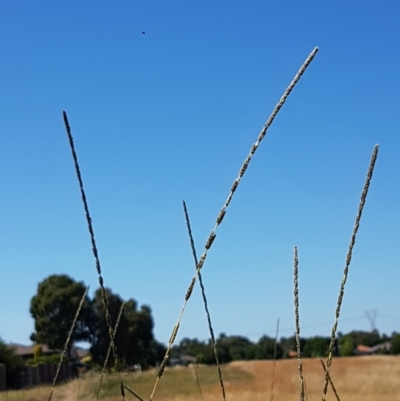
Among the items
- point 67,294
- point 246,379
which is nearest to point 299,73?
point 246,379

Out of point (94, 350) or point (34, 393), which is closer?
point (34, 393)

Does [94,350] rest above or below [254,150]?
above

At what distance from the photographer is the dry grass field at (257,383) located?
1955 centimetres

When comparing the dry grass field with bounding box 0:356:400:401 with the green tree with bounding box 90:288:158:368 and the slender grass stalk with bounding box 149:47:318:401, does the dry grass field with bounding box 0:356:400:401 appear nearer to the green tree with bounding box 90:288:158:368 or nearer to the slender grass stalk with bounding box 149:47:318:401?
the slender grass stalk with bounding box 149:47:318:401

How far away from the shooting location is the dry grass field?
19.5 meters

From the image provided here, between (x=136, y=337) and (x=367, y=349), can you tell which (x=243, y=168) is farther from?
(x=367, y=349)

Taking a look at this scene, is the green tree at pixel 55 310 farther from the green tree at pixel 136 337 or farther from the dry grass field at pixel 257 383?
the dry grass field at pixel 257 383

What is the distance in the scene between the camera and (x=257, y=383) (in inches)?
1089

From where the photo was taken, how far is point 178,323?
1.35m

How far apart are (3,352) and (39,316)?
2215cm

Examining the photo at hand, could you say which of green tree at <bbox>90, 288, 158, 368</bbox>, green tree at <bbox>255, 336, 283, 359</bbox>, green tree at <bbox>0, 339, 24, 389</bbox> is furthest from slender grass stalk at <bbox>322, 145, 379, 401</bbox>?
green tree at <bbox>255, 336, 283, 359</bbox>

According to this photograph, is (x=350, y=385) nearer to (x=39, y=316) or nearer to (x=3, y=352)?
(x=3, y=352)

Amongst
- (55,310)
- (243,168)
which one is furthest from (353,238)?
(55,310)

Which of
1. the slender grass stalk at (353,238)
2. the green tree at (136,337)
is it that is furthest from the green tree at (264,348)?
the slender grass stalk at (353,238)
